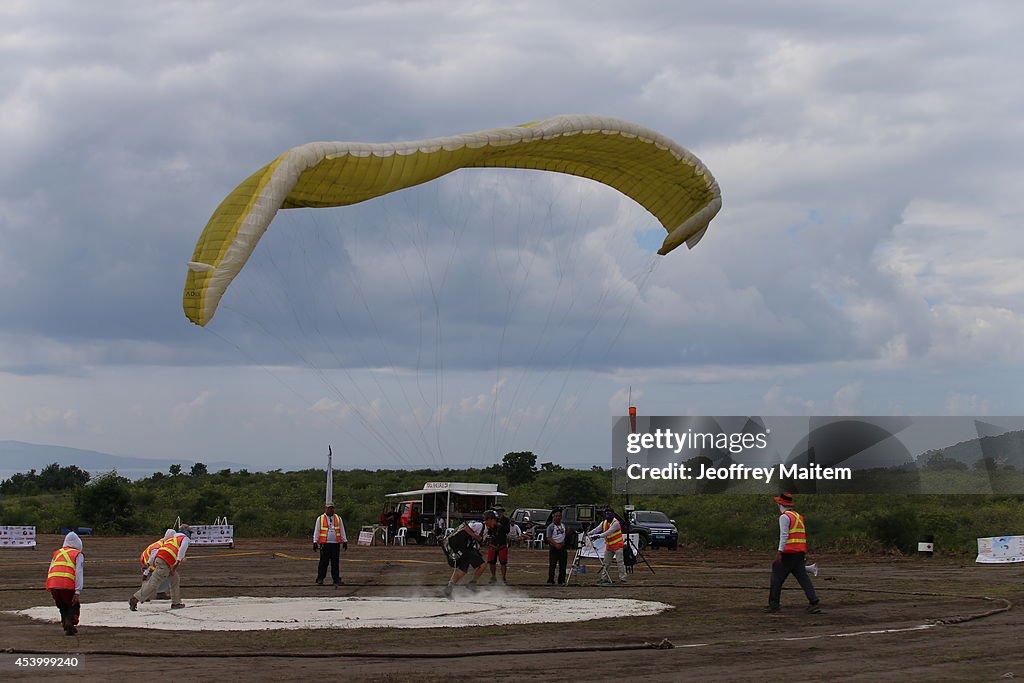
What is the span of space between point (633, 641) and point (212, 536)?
29.8 metres

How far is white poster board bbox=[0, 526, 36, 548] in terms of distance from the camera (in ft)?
122

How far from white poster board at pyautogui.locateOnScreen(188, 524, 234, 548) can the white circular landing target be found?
21890 millimetres

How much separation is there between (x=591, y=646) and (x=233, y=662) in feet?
12.5

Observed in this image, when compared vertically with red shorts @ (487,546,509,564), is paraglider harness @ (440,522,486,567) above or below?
above

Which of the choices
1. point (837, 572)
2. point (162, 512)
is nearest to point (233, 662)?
point (837, 572)

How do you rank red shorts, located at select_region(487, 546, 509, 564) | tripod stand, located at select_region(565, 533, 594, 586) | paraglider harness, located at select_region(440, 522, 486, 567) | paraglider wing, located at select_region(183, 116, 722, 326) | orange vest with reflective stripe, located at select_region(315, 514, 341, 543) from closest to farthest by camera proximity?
paraglider wing, located at select_region(183, 116, 722, 326)
paraglider harness, located at select_region(440, 522, 486, 567)
orange vest with reflective stripe, located at select_region(315, 514, 341, 543)
red shorts, located at select_region(487, 546, 509, 564)
tripod stand, located at select_region(565, 533, 594, 586)

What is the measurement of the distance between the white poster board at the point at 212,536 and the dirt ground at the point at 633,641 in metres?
17.1

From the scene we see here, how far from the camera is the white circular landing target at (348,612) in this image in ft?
47.5

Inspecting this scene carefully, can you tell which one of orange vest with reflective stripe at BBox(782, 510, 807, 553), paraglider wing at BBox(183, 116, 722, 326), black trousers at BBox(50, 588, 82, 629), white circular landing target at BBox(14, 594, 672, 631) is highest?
paraglider wing at BBox(183, 116, 722, 326)

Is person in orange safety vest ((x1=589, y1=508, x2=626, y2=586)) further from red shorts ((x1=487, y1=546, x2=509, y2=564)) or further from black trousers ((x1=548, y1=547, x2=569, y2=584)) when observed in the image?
red shorts ((x1=487, y1=546, x2=509, y2=564))

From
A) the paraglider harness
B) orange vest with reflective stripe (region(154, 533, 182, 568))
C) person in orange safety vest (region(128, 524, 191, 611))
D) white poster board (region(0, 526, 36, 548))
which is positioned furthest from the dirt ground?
white poster board (region(0, 526, 36, 548))

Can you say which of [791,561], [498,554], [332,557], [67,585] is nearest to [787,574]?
[791,561]

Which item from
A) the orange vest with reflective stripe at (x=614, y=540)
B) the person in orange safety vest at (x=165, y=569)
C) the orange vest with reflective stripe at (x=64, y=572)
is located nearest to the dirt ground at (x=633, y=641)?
the orange vest with reflective stripe at (x=64, y=572)

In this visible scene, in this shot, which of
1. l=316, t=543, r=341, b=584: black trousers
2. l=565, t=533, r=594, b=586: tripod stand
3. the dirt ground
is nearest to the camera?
→ the dirt ground
